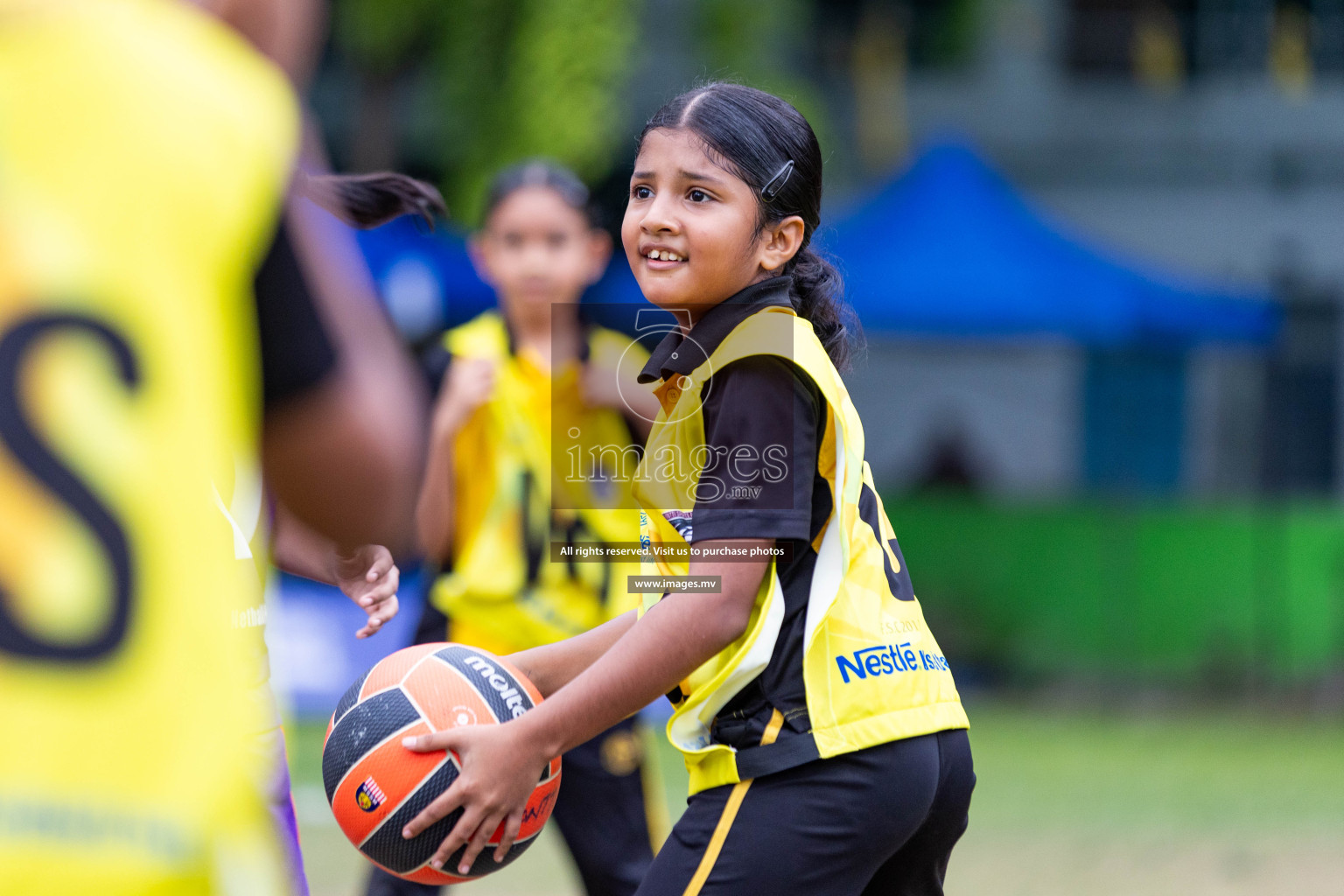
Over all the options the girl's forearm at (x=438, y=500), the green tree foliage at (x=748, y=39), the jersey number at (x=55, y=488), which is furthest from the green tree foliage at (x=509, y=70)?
the jersey number at (x=55, y=488)

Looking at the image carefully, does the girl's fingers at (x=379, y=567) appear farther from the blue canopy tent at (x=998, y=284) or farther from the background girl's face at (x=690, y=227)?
the blue canopy tent at (x=998, y=284)

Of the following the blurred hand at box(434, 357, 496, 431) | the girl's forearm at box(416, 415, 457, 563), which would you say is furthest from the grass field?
the blurred hand at box(434, 357, 496, 431)

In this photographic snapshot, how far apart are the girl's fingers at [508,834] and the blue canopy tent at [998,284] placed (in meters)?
8.77

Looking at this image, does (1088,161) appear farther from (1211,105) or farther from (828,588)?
(828,588)

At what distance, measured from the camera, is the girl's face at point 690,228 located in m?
2.55

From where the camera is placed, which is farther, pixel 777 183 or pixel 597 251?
pixel 597 251

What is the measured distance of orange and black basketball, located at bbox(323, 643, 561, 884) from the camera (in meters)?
2.37

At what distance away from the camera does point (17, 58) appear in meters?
1.28

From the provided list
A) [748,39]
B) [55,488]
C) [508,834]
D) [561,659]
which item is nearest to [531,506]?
[561,659]

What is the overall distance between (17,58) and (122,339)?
246 mm

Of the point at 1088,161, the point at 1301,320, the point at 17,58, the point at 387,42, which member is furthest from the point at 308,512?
the point at 1088,161

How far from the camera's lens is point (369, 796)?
2430 mm

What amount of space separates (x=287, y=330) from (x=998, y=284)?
34.3ft

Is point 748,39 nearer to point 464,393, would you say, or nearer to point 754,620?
point 464,393
